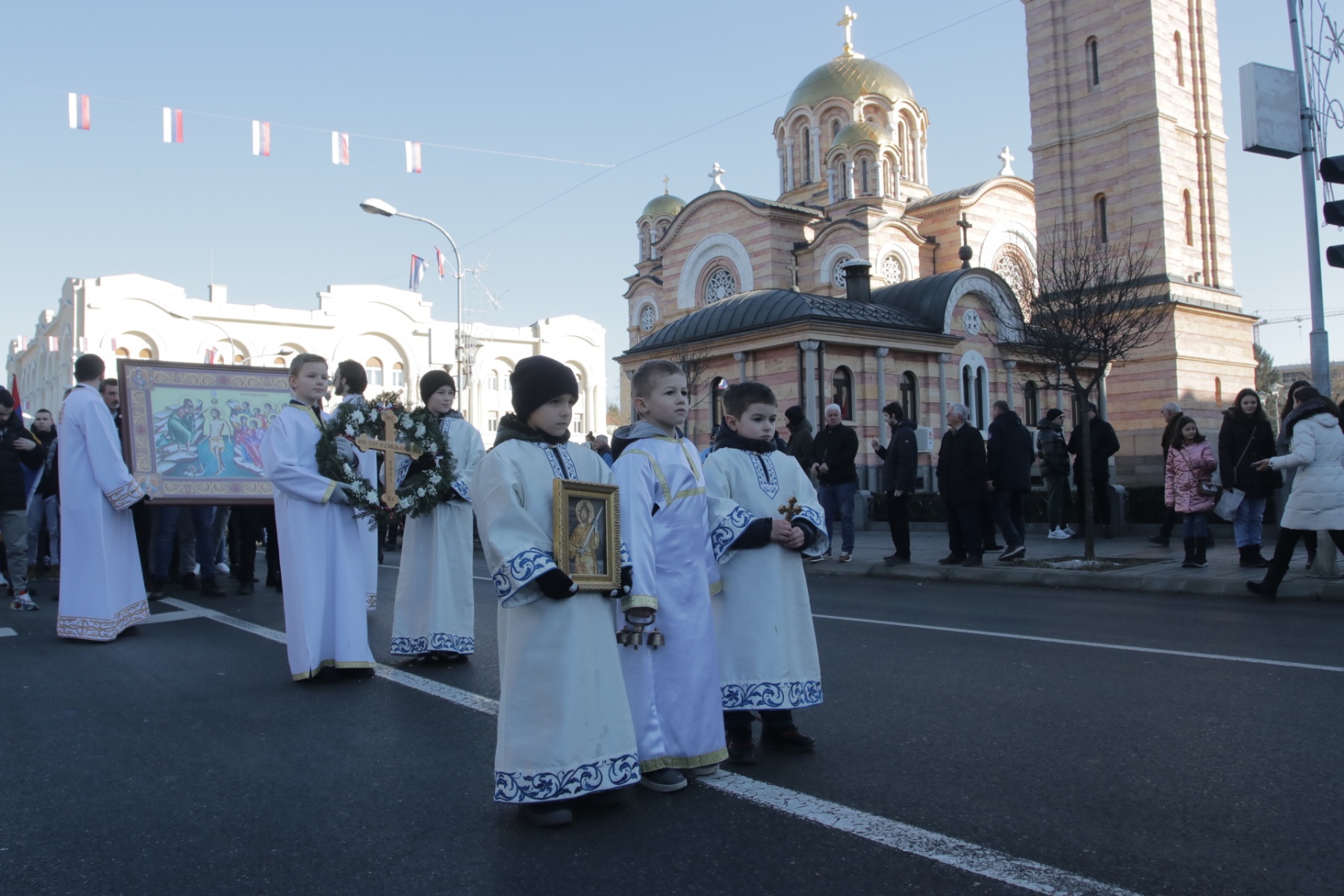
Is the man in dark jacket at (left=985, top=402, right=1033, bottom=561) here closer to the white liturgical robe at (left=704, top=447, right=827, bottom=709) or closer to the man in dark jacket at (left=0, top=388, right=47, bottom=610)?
the white liturgical robe at (left=704, top=447, right=827, bottom=709)

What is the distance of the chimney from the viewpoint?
29.1 meters

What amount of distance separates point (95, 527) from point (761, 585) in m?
5.82

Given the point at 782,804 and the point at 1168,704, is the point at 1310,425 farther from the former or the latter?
the point at 782,804

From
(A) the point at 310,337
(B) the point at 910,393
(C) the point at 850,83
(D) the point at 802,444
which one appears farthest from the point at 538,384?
(A) the point at 310,337

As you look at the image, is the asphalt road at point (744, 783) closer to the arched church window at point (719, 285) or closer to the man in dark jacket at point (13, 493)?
the man in dark jacket at point (13, 493)

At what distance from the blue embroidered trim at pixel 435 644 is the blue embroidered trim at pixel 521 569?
3202 millimetres

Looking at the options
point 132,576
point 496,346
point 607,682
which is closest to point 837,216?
point 496,346

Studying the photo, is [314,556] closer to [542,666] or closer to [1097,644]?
[542,666]

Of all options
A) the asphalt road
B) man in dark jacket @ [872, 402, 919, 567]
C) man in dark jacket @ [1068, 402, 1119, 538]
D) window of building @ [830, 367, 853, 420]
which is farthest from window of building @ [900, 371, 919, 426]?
the asphalt road

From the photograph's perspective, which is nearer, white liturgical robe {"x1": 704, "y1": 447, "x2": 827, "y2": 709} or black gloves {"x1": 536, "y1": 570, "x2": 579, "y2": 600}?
black gloves {"x1": 536, "y1": 570, "x2": 579, "y2": 600}

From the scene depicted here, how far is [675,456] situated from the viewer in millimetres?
4379

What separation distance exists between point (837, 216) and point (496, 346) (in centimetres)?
2683

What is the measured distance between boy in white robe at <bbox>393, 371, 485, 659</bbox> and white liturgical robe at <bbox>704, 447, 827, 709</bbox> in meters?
2.54

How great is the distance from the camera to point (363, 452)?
267 inches
